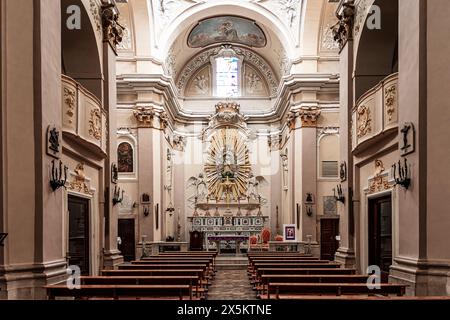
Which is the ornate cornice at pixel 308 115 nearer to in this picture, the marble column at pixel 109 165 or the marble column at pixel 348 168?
the marble column at pixel 348 168

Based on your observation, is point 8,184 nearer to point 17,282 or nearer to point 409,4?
point 17,282

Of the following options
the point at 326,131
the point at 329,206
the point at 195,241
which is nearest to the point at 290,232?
the point at 329,206

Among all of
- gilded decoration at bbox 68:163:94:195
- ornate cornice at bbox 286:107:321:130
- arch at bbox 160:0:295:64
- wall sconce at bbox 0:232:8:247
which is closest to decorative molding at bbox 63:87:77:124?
gilded decoration at bbox 68:163:94:195

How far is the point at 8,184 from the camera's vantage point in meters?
8.58

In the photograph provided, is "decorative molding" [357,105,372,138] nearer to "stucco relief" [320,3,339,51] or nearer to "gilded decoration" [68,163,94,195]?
"gilded decoration" [68,163,94,195]

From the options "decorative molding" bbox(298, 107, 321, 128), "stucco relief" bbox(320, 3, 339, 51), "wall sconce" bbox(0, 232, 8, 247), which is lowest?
"wall sconce" bbox(0, 232, 8, 247)

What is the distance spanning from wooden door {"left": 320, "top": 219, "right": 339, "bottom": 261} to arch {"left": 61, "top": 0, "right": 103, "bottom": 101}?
11704 mm

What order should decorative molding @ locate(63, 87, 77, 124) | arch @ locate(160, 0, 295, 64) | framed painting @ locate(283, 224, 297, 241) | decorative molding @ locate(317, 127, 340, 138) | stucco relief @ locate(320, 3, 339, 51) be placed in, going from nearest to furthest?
decorative molding @ locate(63, 87, 77, 124) < framed painting @ locate(283, 224, 297, 241) < stucco relief @ locate(320, 3, 339, 51) < decorative molding @ locate(317, 127, 340, 138) < arch @ locate(160, 0, 295, 64)

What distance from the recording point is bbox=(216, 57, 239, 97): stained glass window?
31.3 m

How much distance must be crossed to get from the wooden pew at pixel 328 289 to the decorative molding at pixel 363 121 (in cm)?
499

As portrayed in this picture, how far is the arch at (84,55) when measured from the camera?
14.1m

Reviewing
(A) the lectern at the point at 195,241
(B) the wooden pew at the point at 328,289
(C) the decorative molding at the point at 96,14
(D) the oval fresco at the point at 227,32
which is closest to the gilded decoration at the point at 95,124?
(C) the decorative molding at the point at 96,14

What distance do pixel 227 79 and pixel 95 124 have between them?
18.6 m
